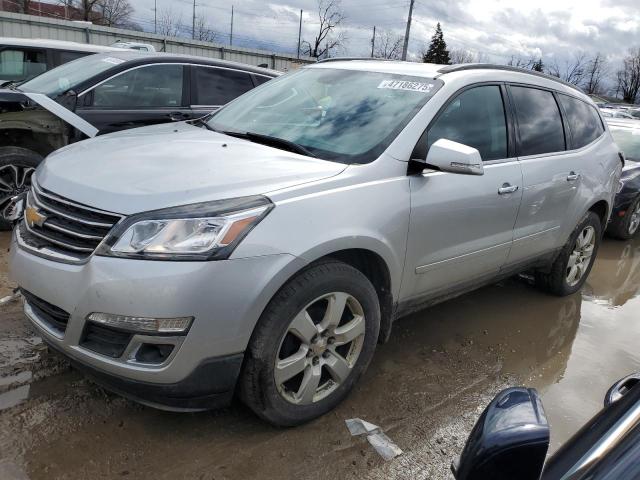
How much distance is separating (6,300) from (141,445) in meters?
1.89

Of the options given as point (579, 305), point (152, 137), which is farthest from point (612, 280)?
point (152, 137)

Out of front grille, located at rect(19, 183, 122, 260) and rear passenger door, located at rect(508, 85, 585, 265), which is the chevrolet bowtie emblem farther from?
rear passenger door, located at rect(508, 85, 585, 265)

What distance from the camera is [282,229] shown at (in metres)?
→ 2.31

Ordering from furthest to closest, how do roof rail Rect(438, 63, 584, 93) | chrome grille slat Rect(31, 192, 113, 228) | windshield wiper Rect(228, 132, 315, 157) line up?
roof rail Rect(438, 63, 584, 93), windshield wiper Rect(228, 132, 315, 157), chrome grille slat Rect(31, 192, 113, 228)

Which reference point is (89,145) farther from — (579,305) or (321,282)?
(579,305)

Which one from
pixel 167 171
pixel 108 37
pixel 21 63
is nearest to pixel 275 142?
pixel 167 171

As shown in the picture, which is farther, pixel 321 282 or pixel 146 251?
pixel 321 282

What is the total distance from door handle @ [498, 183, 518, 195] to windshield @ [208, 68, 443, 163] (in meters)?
0.79

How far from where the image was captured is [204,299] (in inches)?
83.9

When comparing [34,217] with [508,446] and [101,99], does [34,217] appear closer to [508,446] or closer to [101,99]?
[508,446]

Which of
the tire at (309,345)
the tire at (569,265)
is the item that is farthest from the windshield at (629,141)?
the tire at (309,345)

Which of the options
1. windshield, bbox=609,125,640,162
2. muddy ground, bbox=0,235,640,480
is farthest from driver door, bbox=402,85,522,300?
windshield, bbox=609,125,640,162

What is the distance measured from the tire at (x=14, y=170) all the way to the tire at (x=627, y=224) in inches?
268

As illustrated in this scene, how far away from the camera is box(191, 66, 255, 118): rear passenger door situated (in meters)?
5.92
